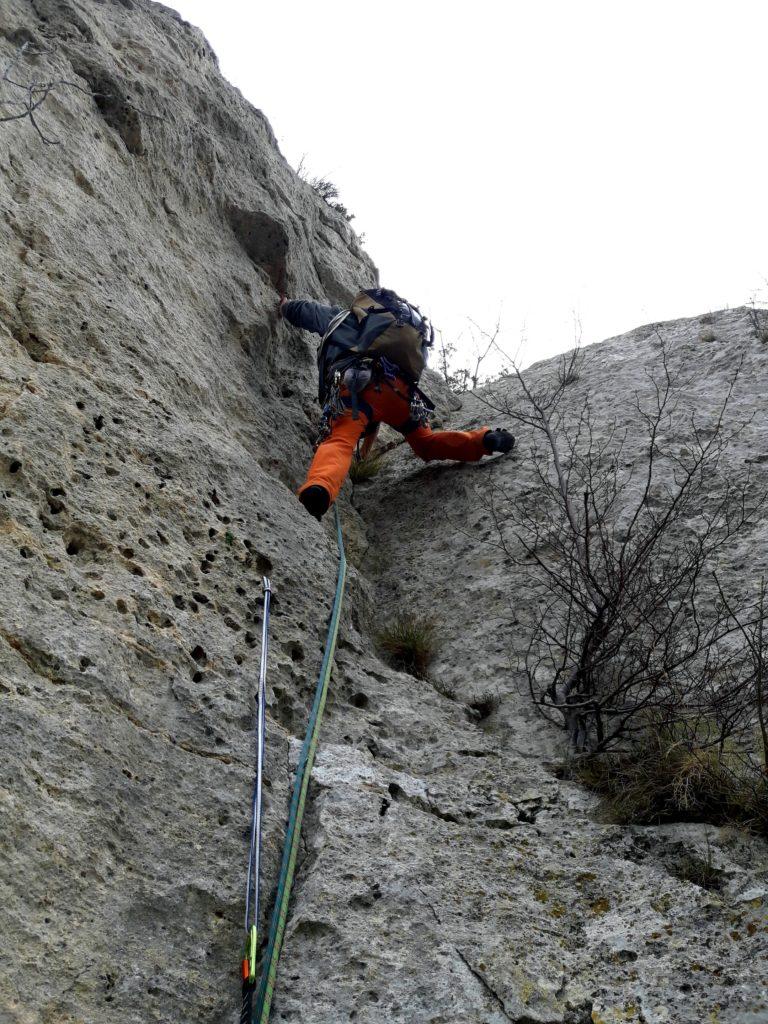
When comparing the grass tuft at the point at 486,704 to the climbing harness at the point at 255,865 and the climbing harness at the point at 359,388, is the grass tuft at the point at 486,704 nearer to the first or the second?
the climbing harness at the point at 255,865

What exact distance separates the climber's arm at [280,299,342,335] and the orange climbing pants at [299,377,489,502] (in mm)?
730

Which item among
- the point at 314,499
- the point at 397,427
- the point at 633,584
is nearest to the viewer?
the point at 633,584

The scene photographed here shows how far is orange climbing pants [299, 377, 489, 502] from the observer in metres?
5.27

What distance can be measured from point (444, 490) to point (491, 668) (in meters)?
1.90

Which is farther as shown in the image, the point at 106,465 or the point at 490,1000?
the point at 106,465

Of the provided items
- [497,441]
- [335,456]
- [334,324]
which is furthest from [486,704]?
[334,324]

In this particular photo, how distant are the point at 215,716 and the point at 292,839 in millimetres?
501

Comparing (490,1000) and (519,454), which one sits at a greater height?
(519,454)

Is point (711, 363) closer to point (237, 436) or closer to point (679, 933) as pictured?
point (237, 436)

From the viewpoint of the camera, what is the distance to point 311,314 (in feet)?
20.5

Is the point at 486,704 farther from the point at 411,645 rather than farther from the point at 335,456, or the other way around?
the point at 335,456

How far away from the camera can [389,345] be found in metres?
5.79

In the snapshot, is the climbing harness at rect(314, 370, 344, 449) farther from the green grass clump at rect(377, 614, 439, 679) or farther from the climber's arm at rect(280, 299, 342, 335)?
the green grass clump at rect(377, 614, 439, 679)

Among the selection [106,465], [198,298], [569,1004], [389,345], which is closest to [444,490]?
[389,345]
